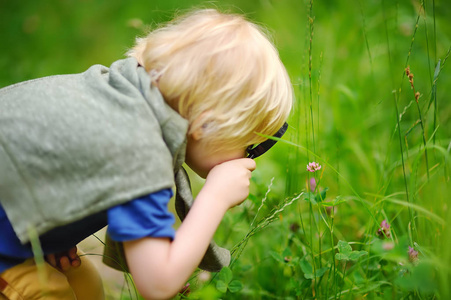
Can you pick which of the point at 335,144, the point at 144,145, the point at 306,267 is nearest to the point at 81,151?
the point at 144,145

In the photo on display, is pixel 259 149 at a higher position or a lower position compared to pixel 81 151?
lower

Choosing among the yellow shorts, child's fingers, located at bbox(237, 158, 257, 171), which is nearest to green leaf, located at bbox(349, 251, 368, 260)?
child's fingers, located at bbox(237, 158, 257, 171)

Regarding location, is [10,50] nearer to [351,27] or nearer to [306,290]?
[351,27]

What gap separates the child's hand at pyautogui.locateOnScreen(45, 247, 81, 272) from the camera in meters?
1.34

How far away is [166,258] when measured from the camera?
1023 mm

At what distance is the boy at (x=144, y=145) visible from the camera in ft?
3.37

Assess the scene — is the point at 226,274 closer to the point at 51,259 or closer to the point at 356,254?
the point at 356,254

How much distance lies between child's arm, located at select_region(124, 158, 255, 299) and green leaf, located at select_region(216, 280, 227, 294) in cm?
29

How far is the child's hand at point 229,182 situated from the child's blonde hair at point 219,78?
5 centimetres

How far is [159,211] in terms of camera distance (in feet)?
3.37

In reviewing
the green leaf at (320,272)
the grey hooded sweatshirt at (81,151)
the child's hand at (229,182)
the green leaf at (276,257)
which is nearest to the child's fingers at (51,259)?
the grey hooded sweatshirt at (81,151)

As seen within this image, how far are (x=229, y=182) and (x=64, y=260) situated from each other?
545mm

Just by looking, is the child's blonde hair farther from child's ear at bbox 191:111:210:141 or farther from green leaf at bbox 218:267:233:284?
green leaf at bbox 218:267:233:284

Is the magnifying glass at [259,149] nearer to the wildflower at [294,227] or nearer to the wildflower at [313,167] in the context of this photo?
the wildflower at [313,167]
